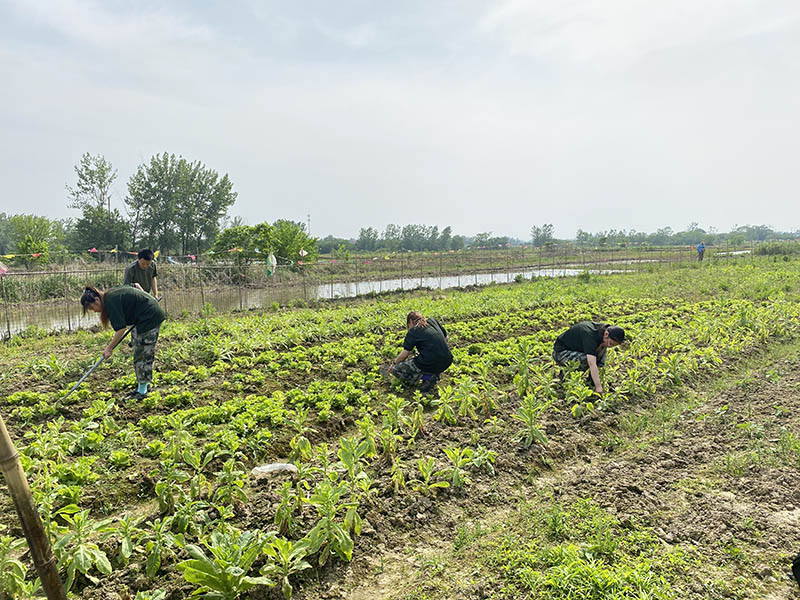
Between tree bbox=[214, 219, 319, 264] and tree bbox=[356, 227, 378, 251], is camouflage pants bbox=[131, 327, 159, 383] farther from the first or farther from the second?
tree bbox=[356, 227, 378, 251]

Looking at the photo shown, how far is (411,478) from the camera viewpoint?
4.55 meters

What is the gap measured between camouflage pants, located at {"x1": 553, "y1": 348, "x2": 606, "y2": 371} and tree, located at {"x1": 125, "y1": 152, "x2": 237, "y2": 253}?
40.1 metres

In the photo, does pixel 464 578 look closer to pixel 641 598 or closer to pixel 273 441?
pixel 641 598

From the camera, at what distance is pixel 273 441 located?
5414 mm

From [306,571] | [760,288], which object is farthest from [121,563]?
[760,288]

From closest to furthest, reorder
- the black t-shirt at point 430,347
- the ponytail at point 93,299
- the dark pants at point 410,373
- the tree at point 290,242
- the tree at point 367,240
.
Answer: the ponytail at point 93,299 → the black t-shirt at point 430,347 → the dark pants at point 410,373 → the tree at point 290,242 → the tree at point 367,240

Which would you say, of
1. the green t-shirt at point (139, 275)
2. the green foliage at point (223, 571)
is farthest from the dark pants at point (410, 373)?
the green t-shirt at point (139, 275)

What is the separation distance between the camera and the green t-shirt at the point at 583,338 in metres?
6.69

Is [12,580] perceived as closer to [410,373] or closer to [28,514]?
[28,514]

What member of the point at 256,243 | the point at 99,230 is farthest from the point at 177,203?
the point at 256,243

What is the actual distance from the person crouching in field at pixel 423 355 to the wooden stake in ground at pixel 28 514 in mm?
4978

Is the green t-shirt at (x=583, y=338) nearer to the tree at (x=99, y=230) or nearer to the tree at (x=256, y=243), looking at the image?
the tree at (x=256, y=243)

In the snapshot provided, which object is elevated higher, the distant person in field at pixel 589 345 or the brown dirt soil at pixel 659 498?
the distant person in field at pixel 589 345

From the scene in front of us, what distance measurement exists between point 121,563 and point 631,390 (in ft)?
20.5
